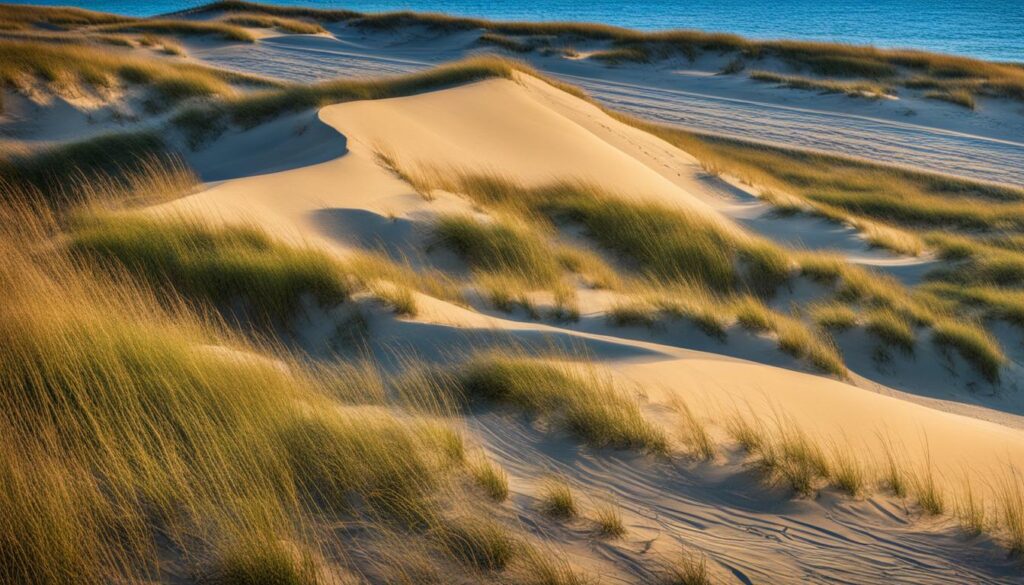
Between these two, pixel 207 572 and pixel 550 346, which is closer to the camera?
pixel 207 572

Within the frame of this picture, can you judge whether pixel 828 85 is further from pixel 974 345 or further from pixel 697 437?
pixel 697 437

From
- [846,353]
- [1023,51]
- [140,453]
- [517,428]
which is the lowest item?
[846,353]

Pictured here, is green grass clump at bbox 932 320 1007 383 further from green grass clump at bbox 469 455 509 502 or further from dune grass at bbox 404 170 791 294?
green grass clump at bbox 469 455 509 502

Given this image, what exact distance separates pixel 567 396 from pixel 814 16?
75.9 metres

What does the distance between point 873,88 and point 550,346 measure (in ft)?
67.1

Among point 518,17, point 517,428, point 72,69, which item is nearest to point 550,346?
point 517,428

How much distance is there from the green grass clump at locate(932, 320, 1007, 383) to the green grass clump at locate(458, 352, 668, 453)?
4.42 meters

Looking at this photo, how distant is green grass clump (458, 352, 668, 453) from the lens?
3.88m

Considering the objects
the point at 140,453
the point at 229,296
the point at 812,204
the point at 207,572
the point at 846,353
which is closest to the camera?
the point at 207,572

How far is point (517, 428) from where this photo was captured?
4000 millimetres

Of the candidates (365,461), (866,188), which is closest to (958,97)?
(866,188)

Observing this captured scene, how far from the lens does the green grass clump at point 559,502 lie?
3.18 meters

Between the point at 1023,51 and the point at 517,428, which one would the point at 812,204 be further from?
the point at 1023,51

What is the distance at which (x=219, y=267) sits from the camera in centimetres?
577
